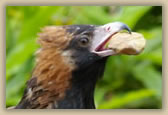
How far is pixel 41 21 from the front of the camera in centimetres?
383

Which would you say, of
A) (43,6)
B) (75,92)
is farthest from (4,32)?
(75,92)

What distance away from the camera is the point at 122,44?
3.02 m

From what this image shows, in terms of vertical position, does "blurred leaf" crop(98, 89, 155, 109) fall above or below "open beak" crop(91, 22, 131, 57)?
below

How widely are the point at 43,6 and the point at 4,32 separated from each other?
320mm

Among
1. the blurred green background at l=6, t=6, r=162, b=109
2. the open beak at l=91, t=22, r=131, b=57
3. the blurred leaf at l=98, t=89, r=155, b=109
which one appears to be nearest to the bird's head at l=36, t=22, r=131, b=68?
the open beak at l=91, t=22, r=131, b=57

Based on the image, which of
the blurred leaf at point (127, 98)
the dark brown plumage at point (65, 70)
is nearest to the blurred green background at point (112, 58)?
the blurred leaf at point (127, 98)

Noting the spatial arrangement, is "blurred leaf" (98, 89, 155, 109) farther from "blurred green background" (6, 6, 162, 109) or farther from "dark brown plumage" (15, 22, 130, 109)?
"dark brown plumage" (15, 22, 130, 109)

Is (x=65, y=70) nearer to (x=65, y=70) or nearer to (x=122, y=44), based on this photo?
(x=65, y=70)

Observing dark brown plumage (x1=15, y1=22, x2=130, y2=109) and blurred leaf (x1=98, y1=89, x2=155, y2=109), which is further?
blurred leaf (x1=98, y1=89, x2=155, y2=109)

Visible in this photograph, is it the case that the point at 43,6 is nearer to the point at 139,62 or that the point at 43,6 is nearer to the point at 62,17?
the point at 62,17

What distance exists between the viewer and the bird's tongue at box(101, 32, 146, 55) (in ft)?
9.84

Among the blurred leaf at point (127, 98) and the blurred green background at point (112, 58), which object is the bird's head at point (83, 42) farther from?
the blurred leaf at point (127, 98)

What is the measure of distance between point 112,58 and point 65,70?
3.00 ft

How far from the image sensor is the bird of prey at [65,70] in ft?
9.96
